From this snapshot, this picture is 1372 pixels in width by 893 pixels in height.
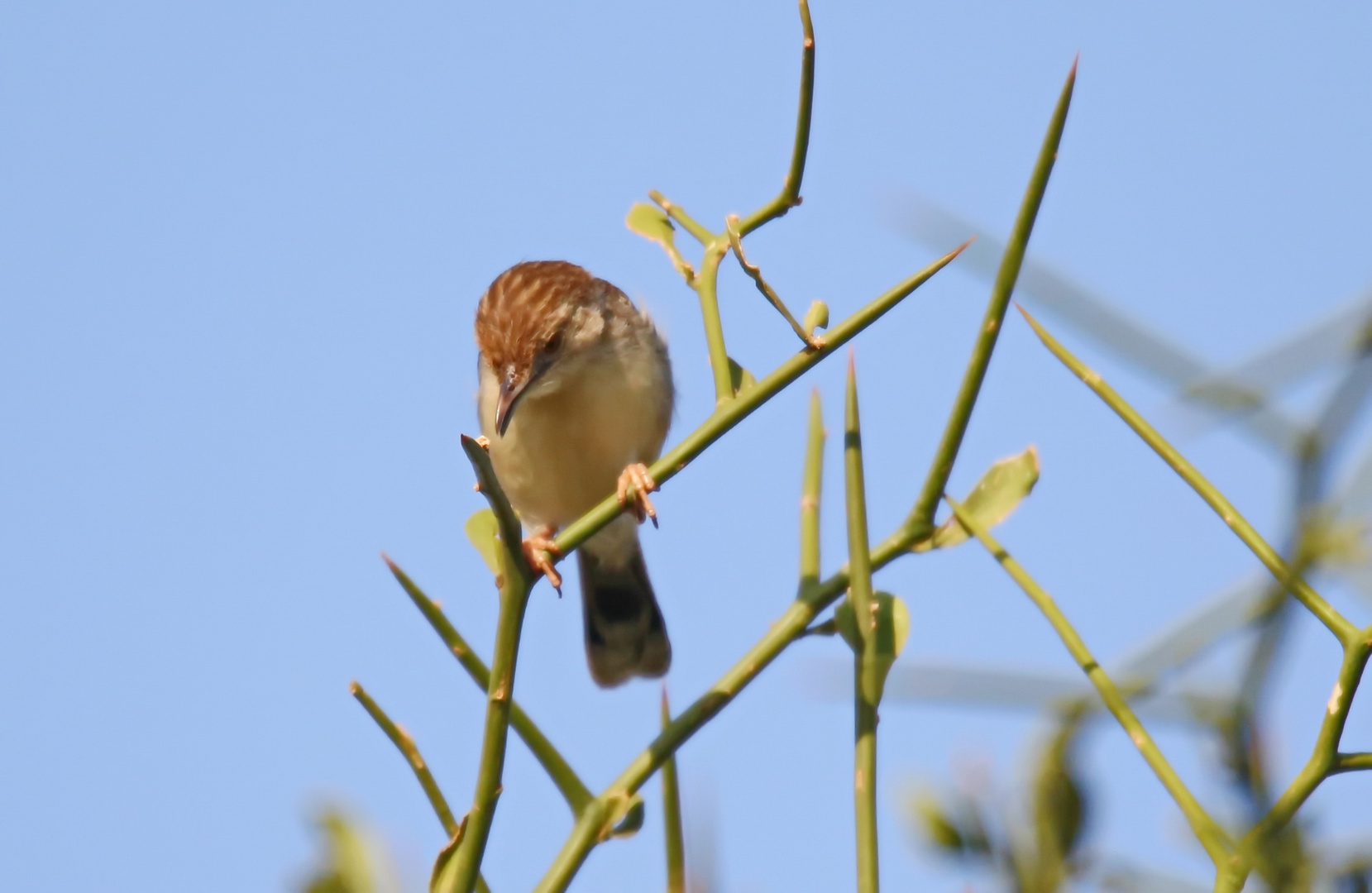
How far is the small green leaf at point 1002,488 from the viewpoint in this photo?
2.32 m

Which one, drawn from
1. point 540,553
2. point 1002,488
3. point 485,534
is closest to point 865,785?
point 540,553

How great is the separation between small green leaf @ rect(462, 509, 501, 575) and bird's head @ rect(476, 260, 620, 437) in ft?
6.09

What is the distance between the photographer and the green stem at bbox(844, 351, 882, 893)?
1.39 metres

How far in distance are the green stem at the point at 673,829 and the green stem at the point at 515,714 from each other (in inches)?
5.7

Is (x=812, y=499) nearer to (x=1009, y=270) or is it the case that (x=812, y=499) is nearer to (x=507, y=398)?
(x=1009, y=270)

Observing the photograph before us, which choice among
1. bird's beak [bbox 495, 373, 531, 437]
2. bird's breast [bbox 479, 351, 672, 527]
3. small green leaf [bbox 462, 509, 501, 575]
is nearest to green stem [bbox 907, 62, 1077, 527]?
small green leaf [bbox 462, 509, 501, 575]

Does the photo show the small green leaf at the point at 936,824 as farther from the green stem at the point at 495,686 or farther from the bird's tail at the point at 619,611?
the bird's tail at the point at 619,611

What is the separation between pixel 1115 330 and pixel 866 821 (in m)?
0.50

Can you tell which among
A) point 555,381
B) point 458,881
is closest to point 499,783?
point 458,881

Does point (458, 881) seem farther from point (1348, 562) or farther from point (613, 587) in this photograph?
point (613, 587)

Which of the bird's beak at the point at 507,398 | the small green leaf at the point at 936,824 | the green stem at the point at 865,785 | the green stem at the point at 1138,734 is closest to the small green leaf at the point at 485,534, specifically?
the green stem at the point at 865,785

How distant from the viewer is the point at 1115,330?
139cm

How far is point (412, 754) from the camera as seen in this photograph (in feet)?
5.83

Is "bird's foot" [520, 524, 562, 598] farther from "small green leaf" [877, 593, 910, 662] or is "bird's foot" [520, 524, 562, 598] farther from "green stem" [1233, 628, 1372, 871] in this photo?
"green stem" [1233, 628, 1372, 871]
